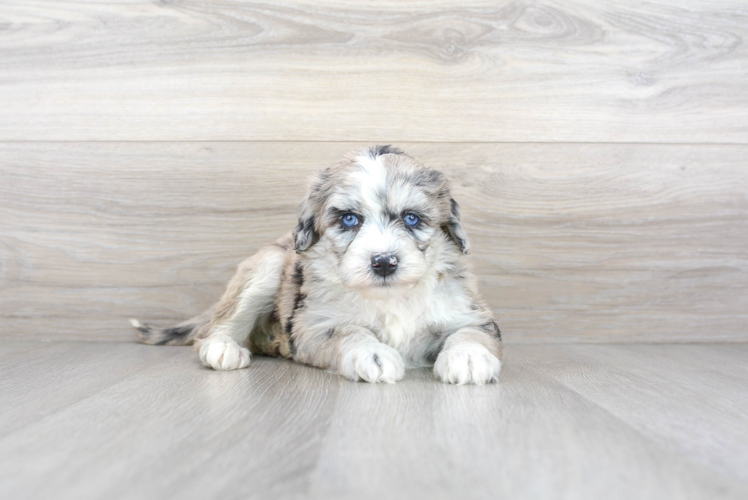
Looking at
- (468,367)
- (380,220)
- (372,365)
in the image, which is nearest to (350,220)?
(380,220)

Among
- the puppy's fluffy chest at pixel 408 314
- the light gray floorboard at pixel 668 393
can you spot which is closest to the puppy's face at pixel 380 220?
the puppy's fluffy chest at pixel 408 314

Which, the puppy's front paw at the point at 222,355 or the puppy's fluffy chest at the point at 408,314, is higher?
the puppy's fluffy chest at the point at 408,314

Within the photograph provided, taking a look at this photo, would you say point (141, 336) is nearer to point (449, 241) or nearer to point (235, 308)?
point (235, 308)

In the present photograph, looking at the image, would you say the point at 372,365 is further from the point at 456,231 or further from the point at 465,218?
the point at 465,218

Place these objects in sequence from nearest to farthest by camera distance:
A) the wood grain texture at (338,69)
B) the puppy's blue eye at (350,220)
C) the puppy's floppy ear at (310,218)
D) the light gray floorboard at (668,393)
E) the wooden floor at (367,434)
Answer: the wooden floor at (367,434) < the light gray floorboard at (668,393) < the puppy's blue eye at (350,220) < the puppy's floppy ear at (310,218) < the wood grain texture at (338,69)

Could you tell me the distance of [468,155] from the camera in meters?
2.99

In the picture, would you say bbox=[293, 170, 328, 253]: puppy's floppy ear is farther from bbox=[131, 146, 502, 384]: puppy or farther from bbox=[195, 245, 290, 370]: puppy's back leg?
bbox=[195, 245, 290, 370]: puppy's back leg

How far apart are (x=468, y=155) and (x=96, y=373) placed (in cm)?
185

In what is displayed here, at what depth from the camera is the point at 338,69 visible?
2.99m

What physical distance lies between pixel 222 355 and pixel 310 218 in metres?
0.59

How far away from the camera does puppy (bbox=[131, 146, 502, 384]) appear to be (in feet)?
6.64

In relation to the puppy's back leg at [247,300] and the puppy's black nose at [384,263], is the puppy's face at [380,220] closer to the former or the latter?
the puppy's black nose at [384,263]

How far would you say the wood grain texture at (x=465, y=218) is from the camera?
2.99 meters

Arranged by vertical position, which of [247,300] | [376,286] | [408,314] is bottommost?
[247,300]
